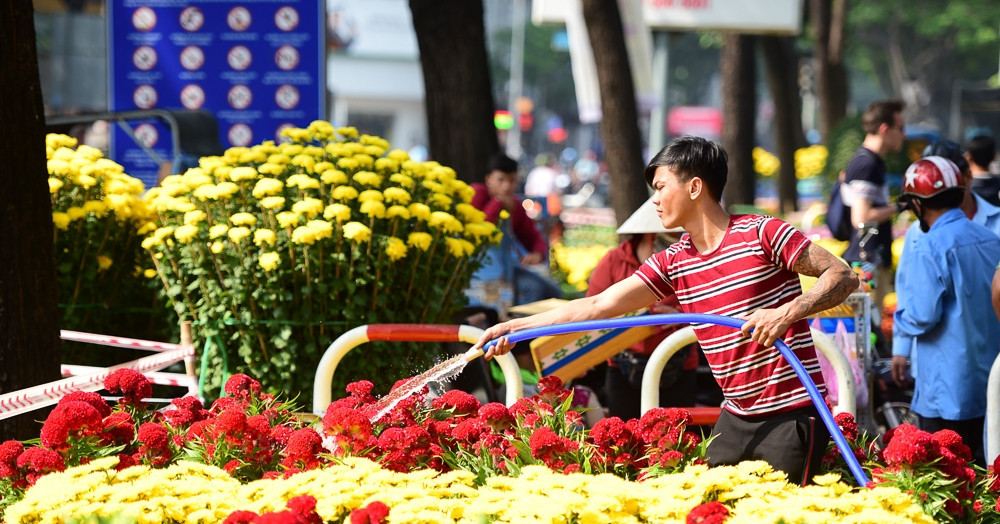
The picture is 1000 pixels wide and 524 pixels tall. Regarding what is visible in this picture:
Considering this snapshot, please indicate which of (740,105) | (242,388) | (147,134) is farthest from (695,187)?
(740,105)

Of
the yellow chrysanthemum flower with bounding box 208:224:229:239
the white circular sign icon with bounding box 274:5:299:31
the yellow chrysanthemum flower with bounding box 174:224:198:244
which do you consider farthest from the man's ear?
the white circular sign icon with bounding box 274:5:299:31

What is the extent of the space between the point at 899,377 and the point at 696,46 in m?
78.0

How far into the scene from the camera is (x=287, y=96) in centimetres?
1116

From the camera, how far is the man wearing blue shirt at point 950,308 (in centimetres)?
584

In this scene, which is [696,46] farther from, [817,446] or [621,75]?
[817,446]

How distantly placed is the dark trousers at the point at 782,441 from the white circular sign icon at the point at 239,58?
25.6 feet

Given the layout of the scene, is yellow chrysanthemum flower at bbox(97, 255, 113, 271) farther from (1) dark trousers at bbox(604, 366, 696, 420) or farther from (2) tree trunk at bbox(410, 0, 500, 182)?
(2) tree trunk at bbox(410, 0, 500, 182)

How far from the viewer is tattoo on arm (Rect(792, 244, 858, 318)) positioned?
3764mm

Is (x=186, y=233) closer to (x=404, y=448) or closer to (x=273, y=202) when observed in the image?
(x=273, y=202)

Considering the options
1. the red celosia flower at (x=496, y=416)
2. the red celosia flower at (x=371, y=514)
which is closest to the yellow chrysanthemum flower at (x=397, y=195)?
the red celosia flower at (x=496, y=416)

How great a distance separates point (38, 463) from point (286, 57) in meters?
7.46

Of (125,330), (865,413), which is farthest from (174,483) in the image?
(865,413)

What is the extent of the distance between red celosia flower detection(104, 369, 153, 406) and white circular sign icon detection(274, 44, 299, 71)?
664cm

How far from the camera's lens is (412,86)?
81.5 meters
